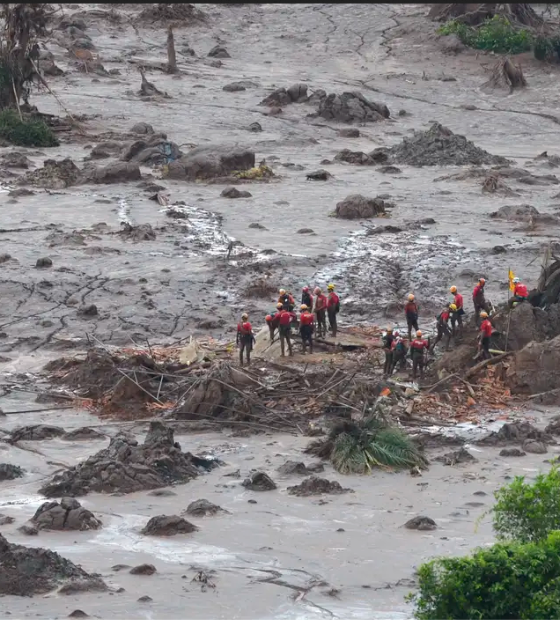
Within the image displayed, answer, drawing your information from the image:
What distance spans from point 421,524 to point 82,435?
551 cm

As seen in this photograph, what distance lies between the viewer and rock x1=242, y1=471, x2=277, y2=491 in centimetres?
1602

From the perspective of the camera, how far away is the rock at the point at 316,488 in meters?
15.8

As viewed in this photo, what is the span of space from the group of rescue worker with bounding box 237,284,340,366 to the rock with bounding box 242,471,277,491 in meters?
4.57

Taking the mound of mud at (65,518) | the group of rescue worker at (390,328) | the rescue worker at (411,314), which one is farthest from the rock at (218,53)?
the mound of mud at (65,518)

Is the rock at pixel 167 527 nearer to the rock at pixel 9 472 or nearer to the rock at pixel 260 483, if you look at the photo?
the rock at pixel 260 483

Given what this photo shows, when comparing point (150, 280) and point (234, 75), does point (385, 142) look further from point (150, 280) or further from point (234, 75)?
point (150, 280)

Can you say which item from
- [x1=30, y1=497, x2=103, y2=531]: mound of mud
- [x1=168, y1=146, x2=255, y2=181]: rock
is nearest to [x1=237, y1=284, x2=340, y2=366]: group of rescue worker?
[x1=30, y1=497, x2=103, y2=531]: mound of mud

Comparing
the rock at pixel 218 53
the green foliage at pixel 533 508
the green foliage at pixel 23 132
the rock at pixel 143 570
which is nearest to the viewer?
the green foliage at pixel 533 508

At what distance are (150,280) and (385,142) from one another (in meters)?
16.9

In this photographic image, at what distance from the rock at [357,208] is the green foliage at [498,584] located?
2069 cm

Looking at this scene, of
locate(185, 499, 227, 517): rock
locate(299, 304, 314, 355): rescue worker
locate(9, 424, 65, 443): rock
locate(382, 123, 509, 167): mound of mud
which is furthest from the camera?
locate(382, 123, 509, 167): mound of mud

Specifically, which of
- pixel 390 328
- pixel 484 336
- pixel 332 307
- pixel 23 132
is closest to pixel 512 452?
pixel 484 336

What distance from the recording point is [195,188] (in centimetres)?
3391

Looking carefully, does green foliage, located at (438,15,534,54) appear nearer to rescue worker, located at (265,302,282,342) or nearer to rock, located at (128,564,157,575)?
rescue worker, located at (265,302,282,342)
